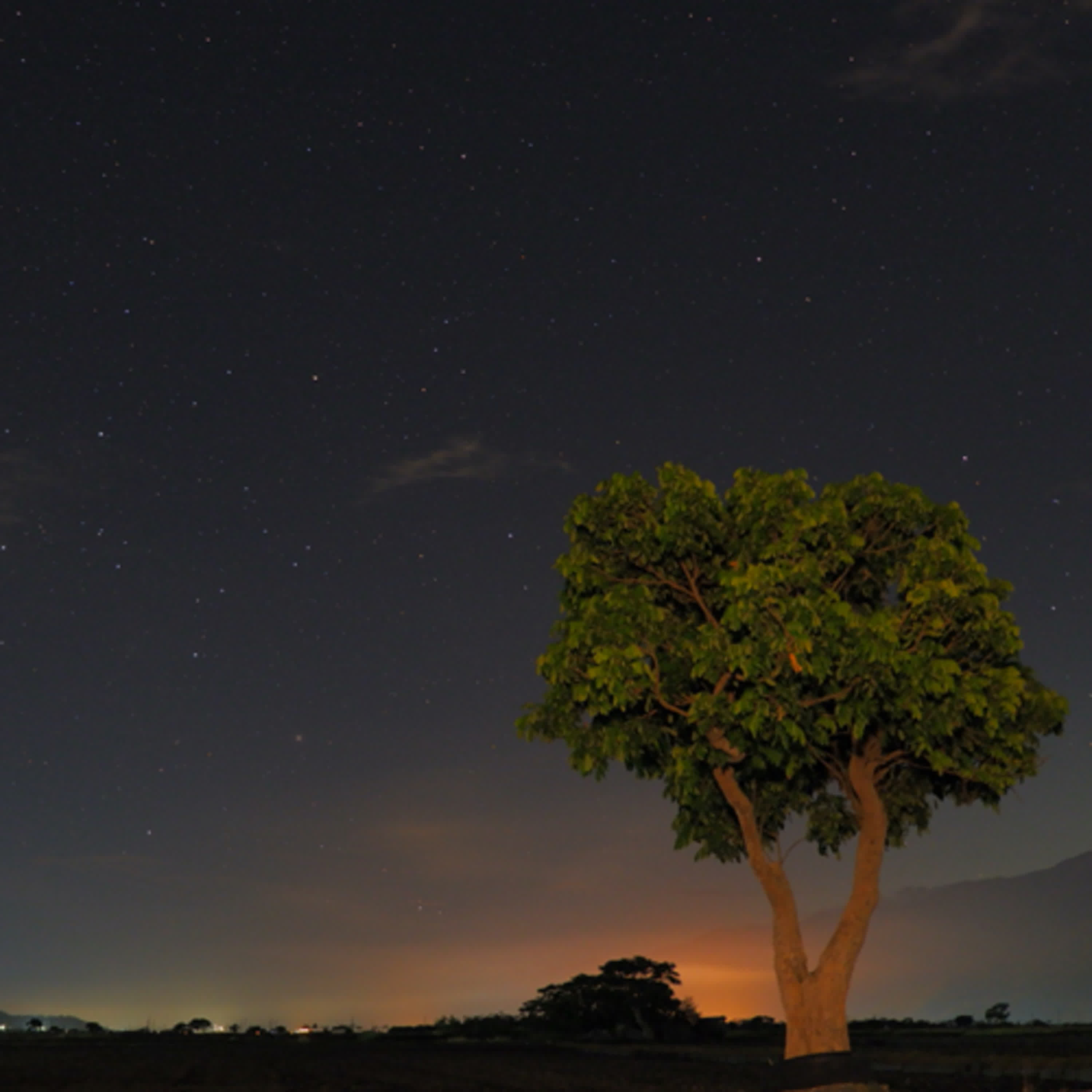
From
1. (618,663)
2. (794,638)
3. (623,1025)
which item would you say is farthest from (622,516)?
(623,1025)

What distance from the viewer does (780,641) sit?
92.5 ft

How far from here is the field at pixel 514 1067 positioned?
37938mm

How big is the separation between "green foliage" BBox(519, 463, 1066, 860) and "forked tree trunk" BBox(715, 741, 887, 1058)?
1204 mm

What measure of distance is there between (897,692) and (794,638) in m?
4.35

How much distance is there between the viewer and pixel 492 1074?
46906 millimetres

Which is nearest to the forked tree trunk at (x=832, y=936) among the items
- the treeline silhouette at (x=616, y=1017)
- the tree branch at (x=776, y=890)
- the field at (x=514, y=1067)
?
the tree branch at (x=776, y=890)

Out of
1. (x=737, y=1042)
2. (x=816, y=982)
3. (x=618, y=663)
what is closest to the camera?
(x=618, y=663)

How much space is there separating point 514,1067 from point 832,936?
1026 inches

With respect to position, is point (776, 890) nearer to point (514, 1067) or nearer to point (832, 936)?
point (832, 936)

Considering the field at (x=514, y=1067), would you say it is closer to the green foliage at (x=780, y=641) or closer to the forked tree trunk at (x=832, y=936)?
the forked tree trunk at (x=832, y=936)

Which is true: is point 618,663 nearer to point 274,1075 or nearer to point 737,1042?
point 274,1075

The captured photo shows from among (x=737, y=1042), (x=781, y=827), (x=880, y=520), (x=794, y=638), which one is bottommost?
(x=737, y=1042)

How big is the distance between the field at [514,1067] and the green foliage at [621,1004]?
75.1ft

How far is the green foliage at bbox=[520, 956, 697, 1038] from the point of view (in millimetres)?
106938
